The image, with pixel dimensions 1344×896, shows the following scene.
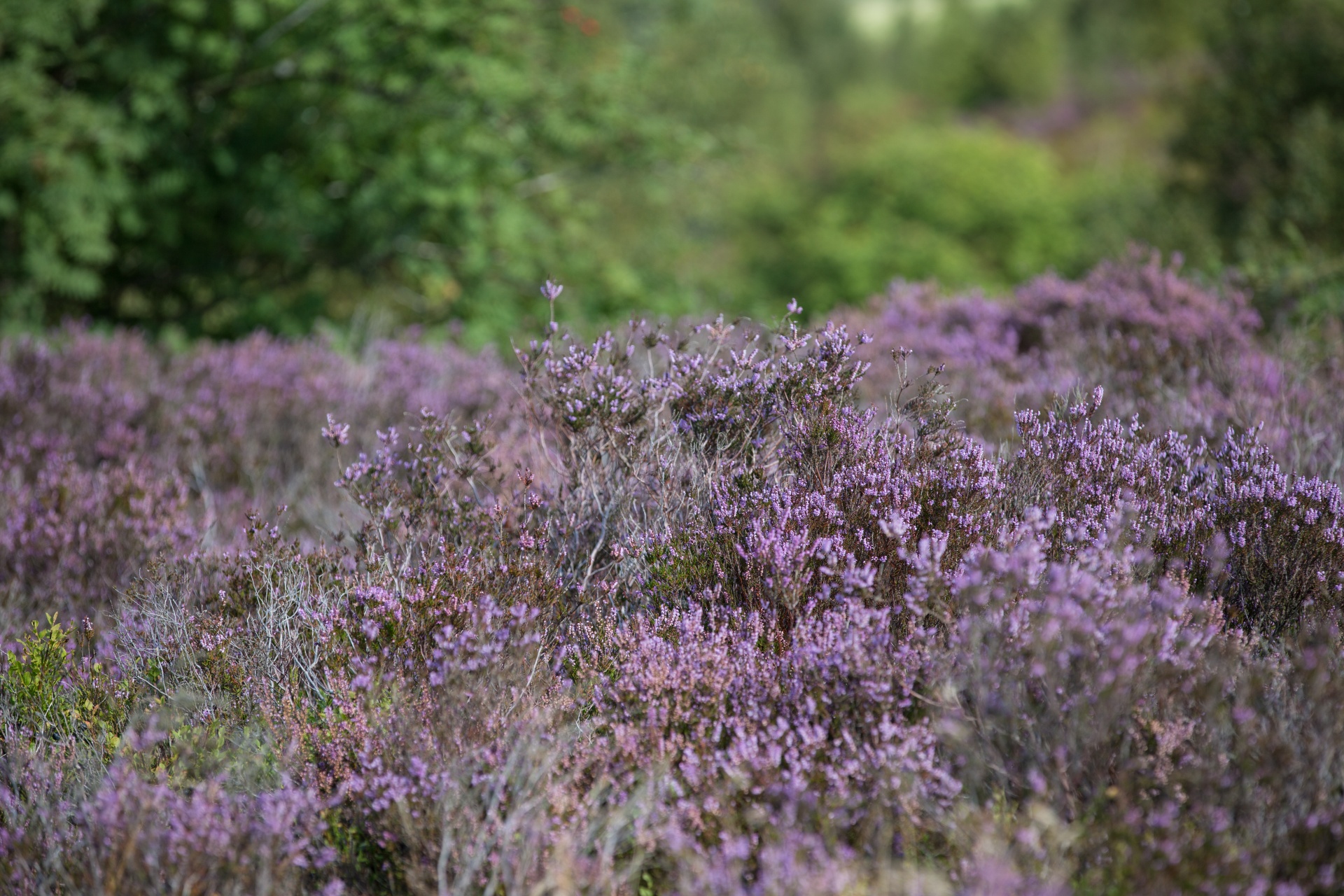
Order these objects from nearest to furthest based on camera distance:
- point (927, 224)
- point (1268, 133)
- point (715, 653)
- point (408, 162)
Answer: point (715, 653), point (408, 162), point (1268, 133), point (927, 224)

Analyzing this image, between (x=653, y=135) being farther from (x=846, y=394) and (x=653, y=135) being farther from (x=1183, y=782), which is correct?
(x=1183, y=782)

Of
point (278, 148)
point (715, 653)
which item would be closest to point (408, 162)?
point (278, 148)

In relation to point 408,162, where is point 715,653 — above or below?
below

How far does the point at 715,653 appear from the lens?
Answer: 8.01 feet

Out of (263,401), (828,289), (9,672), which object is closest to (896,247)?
(828,289)

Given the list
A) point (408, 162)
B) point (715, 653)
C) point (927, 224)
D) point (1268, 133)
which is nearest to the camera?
point (715, 653)

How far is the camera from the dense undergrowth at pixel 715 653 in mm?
2002

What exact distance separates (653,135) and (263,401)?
4.36 metres

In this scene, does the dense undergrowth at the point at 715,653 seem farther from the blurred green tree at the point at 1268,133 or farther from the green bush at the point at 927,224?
the green bush at the point at 927,224

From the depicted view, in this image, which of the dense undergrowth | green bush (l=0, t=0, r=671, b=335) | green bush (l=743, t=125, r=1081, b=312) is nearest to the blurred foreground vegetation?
green bush (l=0, t=0, r=671, b=335)

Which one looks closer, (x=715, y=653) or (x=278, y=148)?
(x=715, y=653)

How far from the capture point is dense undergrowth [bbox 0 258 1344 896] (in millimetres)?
2002

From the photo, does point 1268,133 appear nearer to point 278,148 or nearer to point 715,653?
point 278,148

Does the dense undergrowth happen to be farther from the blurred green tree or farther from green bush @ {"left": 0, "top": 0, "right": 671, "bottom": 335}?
the blurred green tree
